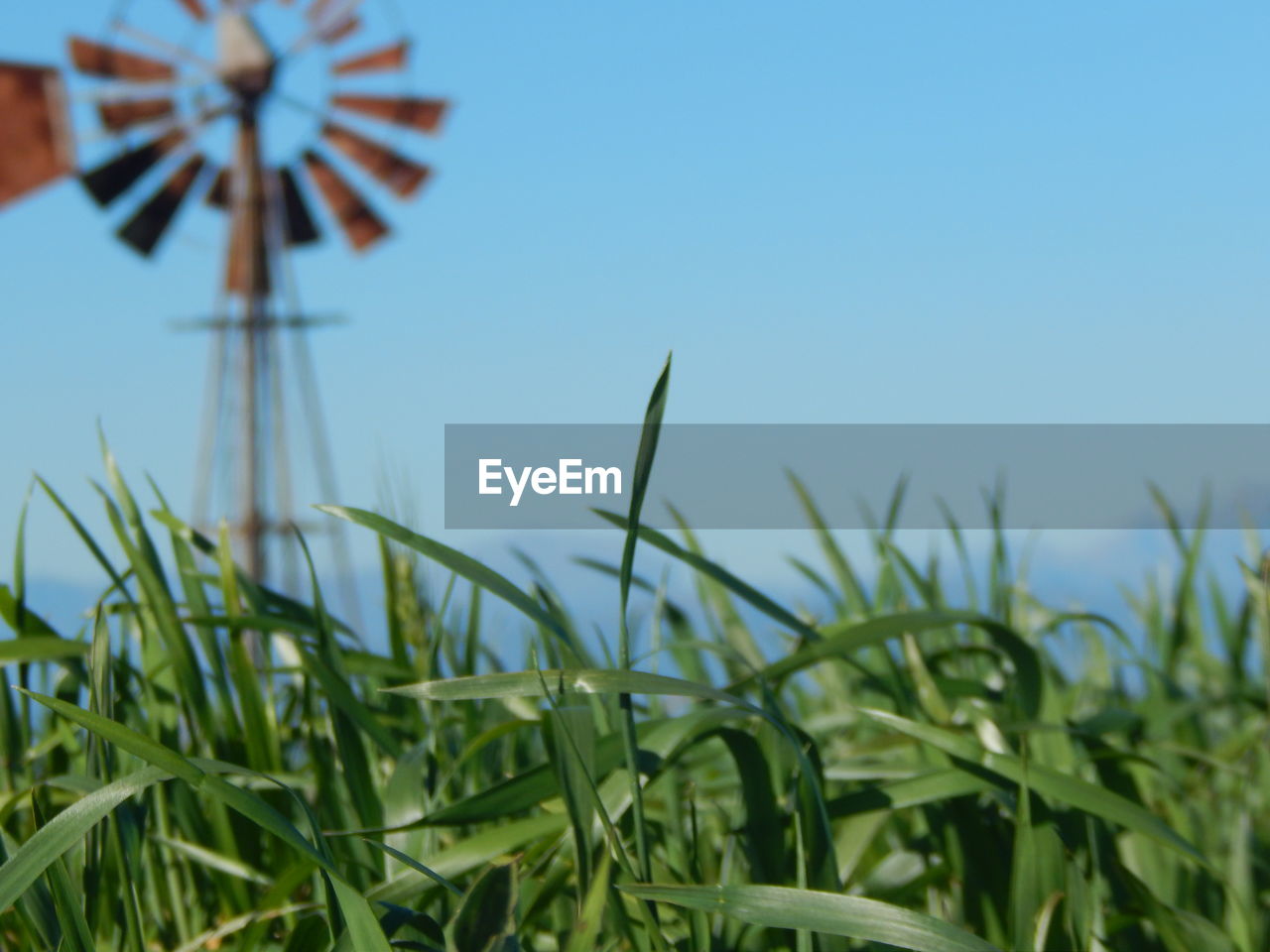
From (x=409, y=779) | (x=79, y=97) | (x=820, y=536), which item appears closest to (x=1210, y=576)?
(x=820, y=536)

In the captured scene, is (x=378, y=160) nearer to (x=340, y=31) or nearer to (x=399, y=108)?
(x=399, y=108)

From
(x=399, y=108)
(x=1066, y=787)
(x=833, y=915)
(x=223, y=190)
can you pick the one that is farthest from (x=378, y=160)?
(x=833, y=915)

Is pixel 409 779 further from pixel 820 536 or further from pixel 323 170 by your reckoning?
pixel 323 170

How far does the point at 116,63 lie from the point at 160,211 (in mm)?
1911

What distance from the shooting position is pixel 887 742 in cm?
75

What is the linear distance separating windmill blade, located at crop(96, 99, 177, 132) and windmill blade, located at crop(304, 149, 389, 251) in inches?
70.1

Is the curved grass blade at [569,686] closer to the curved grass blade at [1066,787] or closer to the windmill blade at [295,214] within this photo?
the curved grass blade at [1066,787]

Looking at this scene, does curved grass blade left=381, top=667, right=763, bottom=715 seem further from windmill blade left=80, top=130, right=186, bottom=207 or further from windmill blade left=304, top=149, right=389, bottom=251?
windmill blade left=304, top=149, right=389, bottom=251

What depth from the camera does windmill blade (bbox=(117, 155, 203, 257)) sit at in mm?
15688

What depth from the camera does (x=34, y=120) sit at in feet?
44.9

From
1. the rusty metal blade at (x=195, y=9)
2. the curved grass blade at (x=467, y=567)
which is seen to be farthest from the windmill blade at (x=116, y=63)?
the curved grass blade at (x=467, y=567)

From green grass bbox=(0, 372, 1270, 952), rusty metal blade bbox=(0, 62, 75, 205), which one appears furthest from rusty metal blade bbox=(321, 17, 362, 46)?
green grass bbox=(0, 372, 1270, 952)

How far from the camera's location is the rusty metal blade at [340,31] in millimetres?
16562

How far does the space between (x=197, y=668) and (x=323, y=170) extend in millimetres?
17023
